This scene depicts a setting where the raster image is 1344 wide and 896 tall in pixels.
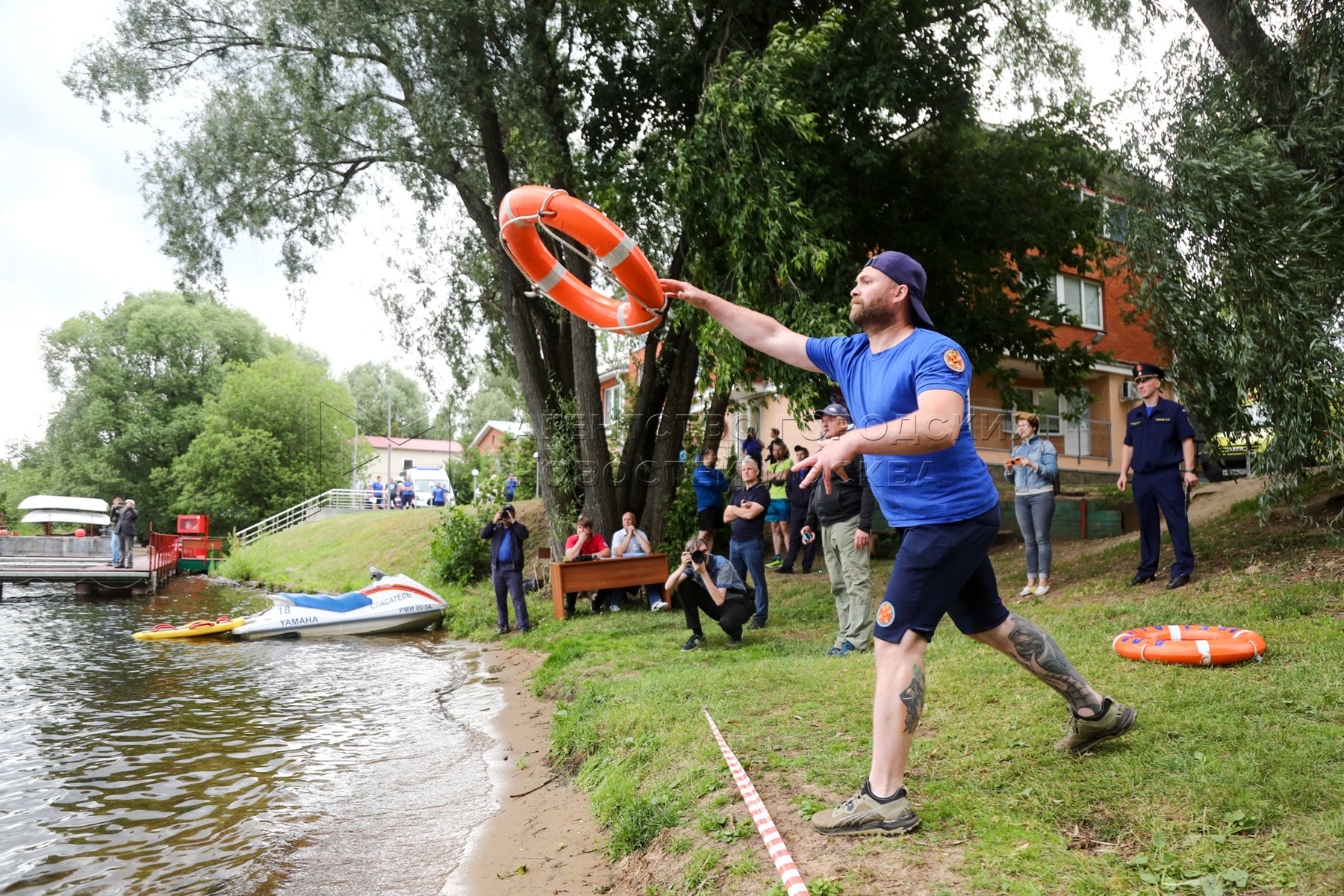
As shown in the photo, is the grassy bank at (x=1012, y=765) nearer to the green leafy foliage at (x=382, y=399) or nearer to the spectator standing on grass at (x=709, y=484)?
the spectator standing on grass at (x=709, y=484)

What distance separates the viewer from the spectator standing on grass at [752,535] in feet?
32.4

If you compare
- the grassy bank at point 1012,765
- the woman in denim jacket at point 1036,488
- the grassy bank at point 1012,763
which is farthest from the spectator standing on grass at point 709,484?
the grassy bank at point 1012,765

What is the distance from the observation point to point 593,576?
12445 millimetres

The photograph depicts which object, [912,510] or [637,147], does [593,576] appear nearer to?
[637,147]

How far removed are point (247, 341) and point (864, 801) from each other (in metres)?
61.2

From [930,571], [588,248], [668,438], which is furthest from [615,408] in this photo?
[930,571]

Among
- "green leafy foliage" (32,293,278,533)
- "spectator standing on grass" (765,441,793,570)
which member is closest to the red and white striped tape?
"spectator standing on grass" (765,441,793,570)

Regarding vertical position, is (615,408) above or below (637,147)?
A: below

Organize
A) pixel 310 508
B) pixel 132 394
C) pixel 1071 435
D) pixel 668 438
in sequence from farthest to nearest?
pixel 132 394 < pixel 310 508 < pixel 1071 435 < pixel 668 438

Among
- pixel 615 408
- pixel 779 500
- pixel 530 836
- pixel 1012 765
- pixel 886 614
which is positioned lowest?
pixel 530 836

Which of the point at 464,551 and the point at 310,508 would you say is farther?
the point at 310,508

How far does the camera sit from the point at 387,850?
194 inches

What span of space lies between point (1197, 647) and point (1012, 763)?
6.85 feet

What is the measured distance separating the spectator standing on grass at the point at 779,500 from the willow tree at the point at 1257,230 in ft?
25.3
